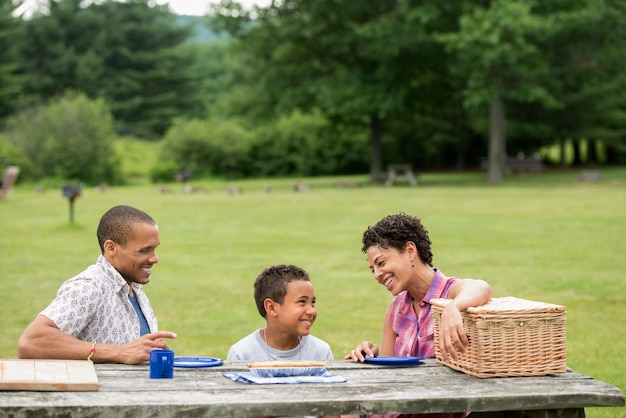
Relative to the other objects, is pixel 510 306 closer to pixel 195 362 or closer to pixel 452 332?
pixel 452 332

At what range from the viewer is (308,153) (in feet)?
194

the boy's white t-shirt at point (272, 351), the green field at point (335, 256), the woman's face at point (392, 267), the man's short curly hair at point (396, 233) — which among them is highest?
the man's short curly hair at point (396, 233)

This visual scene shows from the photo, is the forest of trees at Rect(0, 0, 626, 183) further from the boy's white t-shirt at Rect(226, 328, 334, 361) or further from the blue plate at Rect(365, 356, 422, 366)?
the blue plate at Rect(365, 356, 422, 366)

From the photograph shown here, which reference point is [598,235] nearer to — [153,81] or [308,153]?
[308,153]

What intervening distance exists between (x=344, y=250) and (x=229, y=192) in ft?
69.5

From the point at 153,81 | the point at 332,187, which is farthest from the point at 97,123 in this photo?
the point at 153,81

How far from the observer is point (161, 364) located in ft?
13.2

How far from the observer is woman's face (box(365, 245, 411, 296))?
4.86 m

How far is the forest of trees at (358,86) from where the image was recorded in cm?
4106

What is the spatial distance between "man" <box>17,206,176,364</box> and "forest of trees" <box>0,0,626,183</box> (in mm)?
34329

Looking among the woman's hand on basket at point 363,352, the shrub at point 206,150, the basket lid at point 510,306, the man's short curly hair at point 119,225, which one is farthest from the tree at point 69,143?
the basket lid at point 510,306

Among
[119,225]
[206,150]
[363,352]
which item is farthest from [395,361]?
[206,150]

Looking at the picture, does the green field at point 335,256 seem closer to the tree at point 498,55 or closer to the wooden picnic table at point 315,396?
Result: the wooden picnic table at point 315,396

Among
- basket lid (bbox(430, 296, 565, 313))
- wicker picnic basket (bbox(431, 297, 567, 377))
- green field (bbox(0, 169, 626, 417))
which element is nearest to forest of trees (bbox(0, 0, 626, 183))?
green field (bbox(0, 169, 626, 417))
